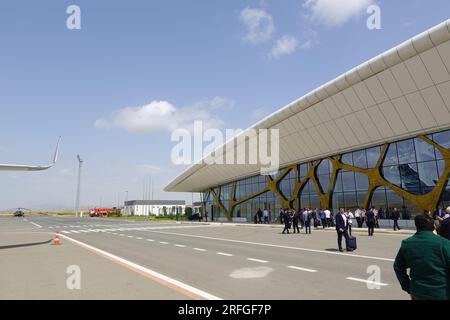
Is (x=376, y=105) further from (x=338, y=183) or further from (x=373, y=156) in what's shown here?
(x=338, y=183)

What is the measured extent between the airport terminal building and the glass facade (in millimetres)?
65

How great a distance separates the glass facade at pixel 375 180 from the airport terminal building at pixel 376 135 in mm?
65

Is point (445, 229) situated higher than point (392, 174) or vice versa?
point (392, 174)

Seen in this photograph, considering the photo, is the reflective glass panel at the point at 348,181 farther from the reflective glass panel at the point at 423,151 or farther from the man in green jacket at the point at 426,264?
the man in green jacket at the point at 426,264

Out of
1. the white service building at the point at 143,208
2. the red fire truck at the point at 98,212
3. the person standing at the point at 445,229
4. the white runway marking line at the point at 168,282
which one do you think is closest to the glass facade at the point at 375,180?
the person standing at the point at 445,229

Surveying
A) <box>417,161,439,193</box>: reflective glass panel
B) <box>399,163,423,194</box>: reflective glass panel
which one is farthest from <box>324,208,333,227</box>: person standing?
<box>417,161,439,193</box>: reflective glass panel

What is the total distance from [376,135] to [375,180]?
3.42 m

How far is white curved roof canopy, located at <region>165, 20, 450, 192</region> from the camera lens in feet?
68.7

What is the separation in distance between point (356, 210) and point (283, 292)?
22709mm

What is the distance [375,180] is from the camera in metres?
27.5

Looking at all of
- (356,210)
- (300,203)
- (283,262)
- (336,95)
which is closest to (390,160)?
(356,210)

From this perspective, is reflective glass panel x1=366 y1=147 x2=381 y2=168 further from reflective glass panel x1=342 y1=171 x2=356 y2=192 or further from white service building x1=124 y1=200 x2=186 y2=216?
white service building x1=124 y1=200 x2=186 y2=216

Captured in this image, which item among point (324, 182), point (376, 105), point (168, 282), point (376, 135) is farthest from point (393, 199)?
point (168, 282)

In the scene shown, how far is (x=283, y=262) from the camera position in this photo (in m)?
10.5
